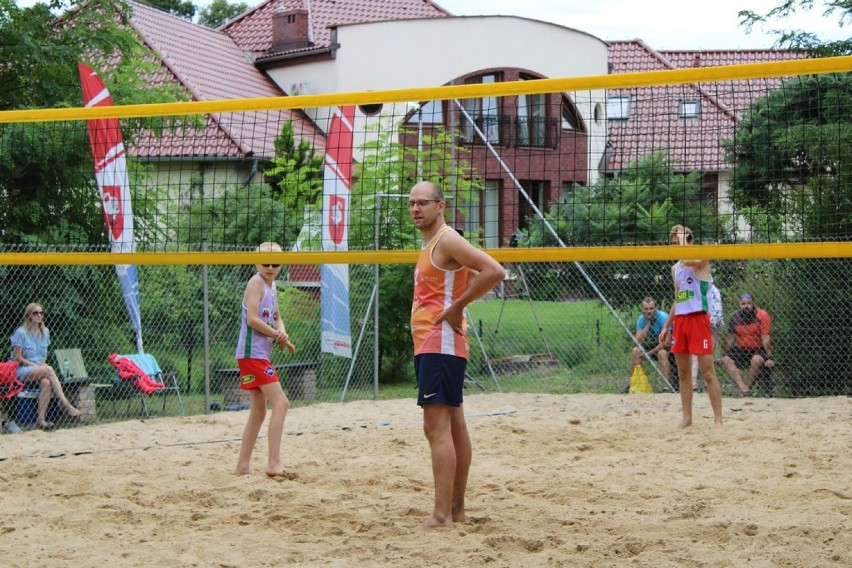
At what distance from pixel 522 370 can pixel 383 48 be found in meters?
10.2

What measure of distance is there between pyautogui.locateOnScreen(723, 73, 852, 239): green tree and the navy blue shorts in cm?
272

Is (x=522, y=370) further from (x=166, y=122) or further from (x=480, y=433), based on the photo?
(x=166, y=122)

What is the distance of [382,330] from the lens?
13531 millimetres

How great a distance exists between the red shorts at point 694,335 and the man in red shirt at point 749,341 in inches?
129

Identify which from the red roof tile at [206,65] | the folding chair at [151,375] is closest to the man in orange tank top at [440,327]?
the folding chair at [151,375]

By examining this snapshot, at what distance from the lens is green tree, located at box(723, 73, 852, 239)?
7.49 m

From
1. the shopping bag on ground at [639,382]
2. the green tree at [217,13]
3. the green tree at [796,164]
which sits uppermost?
the green tree at [217,13]

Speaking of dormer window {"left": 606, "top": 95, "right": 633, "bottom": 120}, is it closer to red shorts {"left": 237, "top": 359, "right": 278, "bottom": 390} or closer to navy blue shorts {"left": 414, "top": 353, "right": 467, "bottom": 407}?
navy blue shorts {"left": 414, "top": 353, "right": 467, "bottom": 407}

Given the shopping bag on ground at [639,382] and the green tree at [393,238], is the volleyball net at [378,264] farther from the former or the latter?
the shopping bag on ground at [639,382]

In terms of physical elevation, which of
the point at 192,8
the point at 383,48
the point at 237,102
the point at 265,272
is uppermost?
the point at 192,8

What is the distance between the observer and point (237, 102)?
22.8ft

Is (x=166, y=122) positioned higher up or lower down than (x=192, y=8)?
lower down

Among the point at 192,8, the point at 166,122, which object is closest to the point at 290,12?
the point at 166,122

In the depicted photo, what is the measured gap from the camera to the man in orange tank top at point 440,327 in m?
5.30
